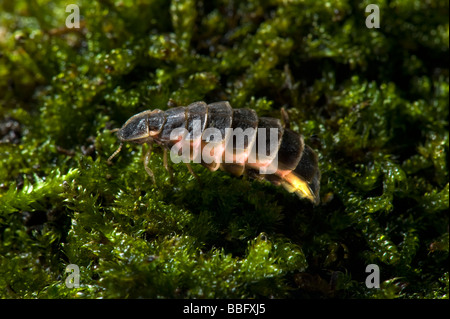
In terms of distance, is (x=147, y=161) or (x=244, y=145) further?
(x=147, y=161)

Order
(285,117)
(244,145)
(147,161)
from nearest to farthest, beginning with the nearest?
(244,145) < (147,161) < (285,117)

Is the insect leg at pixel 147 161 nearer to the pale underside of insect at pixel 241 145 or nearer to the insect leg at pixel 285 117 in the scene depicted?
the pale underside of insect at pixel 241 145

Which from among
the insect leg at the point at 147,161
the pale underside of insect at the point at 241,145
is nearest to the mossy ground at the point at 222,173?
the insect leg at the point at 147,161

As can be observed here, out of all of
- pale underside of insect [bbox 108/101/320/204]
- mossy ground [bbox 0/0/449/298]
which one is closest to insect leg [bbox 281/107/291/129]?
mossy ground [bbox 0/0/449/298]

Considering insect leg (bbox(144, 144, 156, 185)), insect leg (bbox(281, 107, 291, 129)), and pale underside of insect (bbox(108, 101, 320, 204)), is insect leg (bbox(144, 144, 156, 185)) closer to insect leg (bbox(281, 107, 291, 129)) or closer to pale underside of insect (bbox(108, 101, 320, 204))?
pale underside of insect (bbox(108, 101, 320, 204))

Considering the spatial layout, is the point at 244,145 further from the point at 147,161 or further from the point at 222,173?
the point at 147,161

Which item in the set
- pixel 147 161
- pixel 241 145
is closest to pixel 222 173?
pixel 241 145
